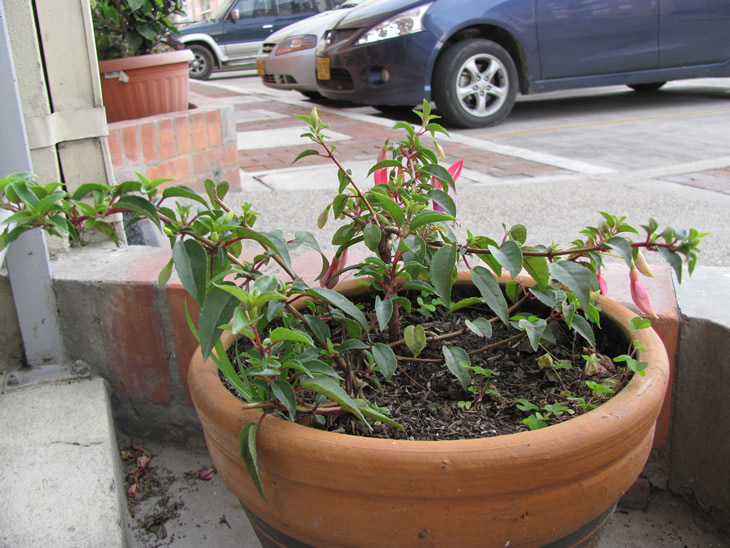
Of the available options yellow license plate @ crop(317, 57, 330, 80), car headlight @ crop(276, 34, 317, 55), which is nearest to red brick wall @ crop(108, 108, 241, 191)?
yellow license plate @ crop(317, 57, 330, 80)

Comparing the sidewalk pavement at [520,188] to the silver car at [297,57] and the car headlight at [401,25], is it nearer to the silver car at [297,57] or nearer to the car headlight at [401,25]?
the car headlight at [401,25]

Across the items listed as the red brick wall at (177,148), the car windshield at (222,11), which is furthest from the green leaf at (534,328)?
the car windshield at (222,11)

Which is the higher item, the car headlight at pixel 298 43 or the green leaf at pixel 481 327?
the car headlight at pixel 298 43

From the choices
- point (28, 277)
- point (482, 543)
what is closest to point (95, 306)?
point (28, 277)

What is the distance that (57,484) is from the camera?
1558 millimetres

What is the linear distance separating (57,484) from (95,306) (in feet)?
1.83

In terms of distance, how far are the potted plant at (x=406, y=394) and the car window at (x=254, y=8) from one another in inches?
583

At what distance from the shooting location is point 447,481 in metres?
0.98

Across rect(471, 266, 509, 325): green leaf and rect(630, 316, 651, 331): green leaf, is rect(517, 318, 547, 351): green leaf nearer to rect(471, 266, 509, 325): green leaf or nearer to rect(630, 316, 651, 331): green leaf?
rect(471, 266, 509, 325): green leaf

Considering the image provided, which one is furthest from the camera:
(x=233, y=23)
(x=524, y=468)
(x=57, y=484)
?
(x=233, y=23)

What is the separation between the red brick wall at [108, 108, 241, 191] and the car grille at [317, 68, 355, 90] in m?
2.87

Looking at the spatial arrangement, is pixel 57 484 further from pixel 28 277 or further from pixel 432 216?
pixel 432 216

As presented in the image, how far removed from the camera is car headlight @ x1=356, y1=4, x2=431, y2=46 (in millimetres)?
6055

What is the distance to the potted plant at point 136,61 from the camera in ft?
12.3
